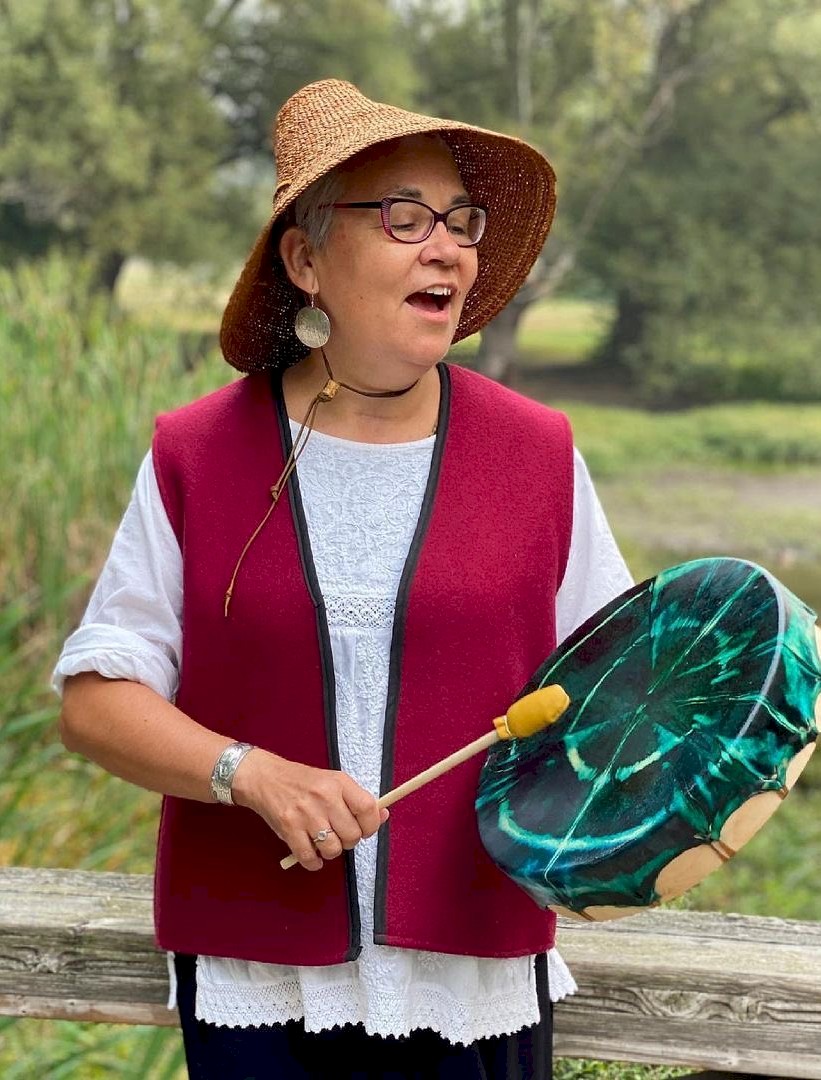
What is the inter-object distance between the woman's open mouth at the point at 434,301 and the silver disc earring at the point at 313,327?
0.08 metres

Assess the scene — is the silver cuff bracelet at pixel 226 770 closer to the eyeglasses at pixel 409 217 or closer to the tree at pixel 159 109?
the eyeglasses at pixel 409 217

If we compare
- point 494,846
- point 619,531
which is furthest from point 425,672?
point 619,531

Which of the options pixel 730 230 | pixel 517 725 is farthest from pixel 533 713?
pixel 730 230

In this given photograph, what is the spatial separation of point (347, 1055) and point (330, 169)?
0.75m

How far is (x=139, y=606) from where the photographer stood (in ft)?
3.86

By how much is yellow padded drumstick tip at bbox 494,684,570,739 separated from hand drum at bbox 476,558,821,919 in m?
0.07

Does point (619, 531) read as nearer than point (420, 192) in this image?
No

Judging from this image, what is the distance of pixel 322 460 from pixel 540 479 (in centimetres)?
19

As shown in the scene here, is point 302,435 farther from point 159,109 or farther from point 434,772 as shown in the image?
point 159,109

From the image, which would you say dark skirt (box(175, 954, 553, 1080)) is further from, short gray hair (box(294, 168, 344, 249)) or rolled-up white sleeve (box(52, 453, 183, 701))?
short gray hair (box(294, 168, 344, 249))

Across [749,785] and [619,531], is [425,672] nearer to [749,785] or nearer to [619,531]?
[749,785]

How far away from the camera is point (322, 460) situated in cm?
120

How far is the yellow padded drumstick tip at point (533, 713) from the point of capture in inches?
41.4

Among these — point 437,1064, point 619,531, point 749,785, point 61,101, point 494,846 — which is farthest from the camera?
point 619,531
